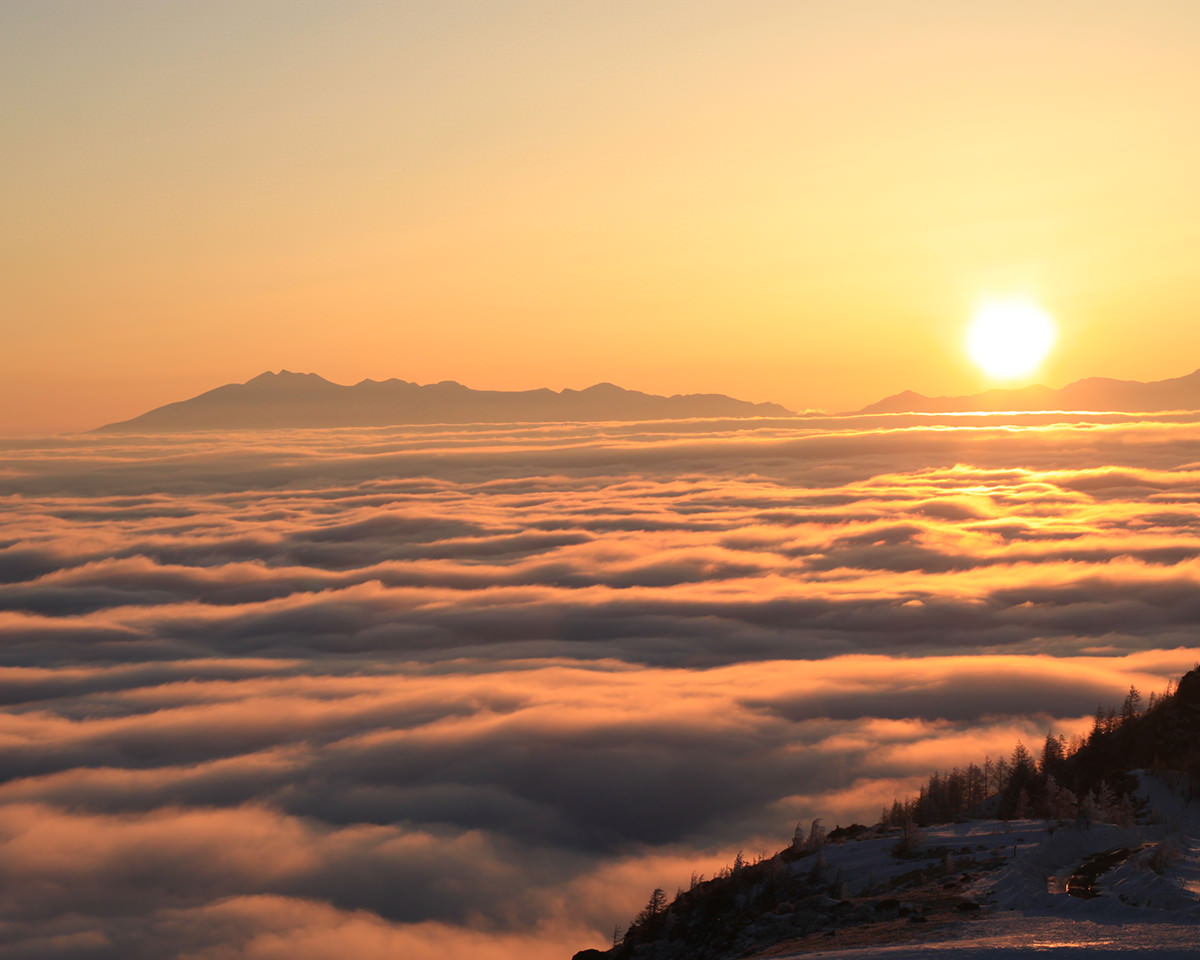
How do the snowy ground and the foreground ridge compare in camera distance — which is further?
the foreground ridge

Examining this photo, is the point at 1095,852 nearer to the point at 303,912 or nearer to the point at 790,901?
the point at 790,901

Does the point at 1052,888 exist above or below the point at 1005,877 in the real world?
above

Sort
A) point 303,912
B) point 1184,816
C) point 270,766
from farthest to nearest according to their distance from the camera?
point 270,766 → point 303,912 → point 1184,816

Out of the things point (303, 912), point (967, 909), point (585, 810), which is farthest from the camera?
point (585, 810)

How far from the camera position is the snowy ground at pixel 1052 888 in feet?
74.1

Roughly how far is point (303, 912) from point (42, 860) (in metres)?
44.1

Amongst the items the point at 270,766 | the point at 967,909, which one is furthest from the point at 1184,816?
the point at 270,766

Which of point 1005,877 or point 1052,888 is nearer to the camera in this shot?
point 1052,888

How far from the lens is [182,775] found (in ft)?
602

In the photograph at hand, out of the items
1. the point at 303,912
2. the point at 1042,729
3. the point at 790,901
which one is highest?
the point at 790,901

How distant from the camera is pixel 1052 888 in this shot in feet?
96.3

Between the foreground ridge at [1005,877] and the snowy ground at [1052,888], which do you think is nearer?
the snowy ground at [1052,888]

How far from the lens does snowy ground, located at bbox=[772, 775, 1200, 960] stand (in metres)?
22.6

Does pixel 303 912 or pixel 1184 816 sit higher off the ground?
pixel 1184 816
